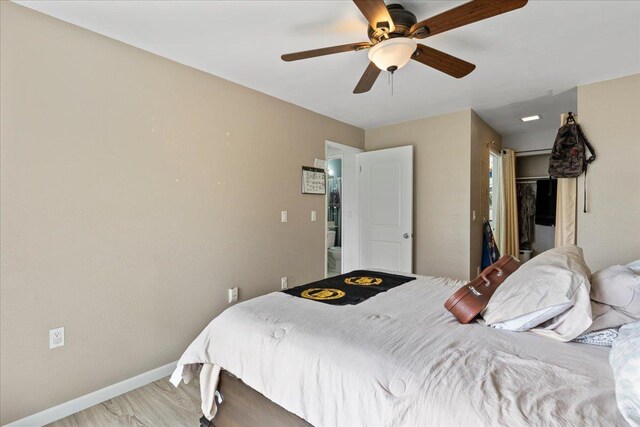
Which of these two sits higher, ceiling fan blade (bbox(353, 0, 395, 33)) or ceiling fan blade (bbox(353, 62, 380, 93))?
ceiling fan blade (bbox(353, 0, 395, 33))

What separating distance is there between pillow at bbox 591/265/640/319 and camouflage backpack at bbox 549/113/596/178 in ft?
6.82

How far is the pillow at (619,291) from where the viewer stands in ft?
3.83

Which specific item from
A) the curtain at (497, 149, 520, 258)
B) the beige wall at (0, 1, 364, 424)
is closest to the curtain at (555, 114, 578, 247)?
the curtain at (497, 149, 520, 258)

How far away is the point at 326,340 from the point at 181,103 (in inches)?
84.8

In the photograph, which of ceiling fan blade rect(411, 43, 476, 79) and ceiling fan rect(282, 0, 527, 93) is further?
ceiling fan blade rect(411, 43, 476, 79)

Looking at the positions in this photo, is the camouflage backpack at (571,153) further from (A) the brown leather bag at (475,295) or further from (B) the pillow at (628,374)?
(B) the pillow at (628,374)

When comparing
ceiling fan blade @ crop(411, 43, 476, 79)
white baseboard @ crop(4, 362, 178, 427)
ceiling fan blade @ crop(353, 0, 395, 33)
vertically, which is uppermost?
ceiling fan blade @ crop(353, 0, 395, 33)

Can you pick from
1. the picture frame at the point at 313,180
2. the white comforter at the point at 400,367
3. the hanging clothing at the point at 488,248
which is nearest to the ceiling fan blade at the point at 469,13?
the white comforter at the point at 400,367

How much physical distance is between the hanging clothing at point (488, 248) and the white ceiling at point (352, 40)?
5.39 feet

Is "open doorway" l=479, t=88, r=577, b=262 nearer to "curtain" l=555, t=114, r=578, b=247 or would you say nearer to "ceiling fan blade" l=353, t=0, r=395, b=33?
"curtain" l=555, t=114, r=578, b=247

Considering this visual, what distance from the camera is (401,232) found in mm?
3947

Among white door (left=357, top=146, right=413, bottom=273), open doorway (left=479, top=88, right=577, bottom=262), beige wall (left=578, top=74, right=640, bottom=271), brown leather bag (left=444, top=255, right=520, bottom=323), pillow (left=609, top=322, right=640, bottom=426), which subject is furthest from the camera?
open doorway (left=479, top=88, right=577, bottom=262)

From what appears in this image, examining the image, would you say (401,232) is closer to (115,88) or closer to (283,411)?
(283,411)

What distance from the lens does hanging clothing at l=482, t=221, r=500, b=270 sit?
3.97 m
